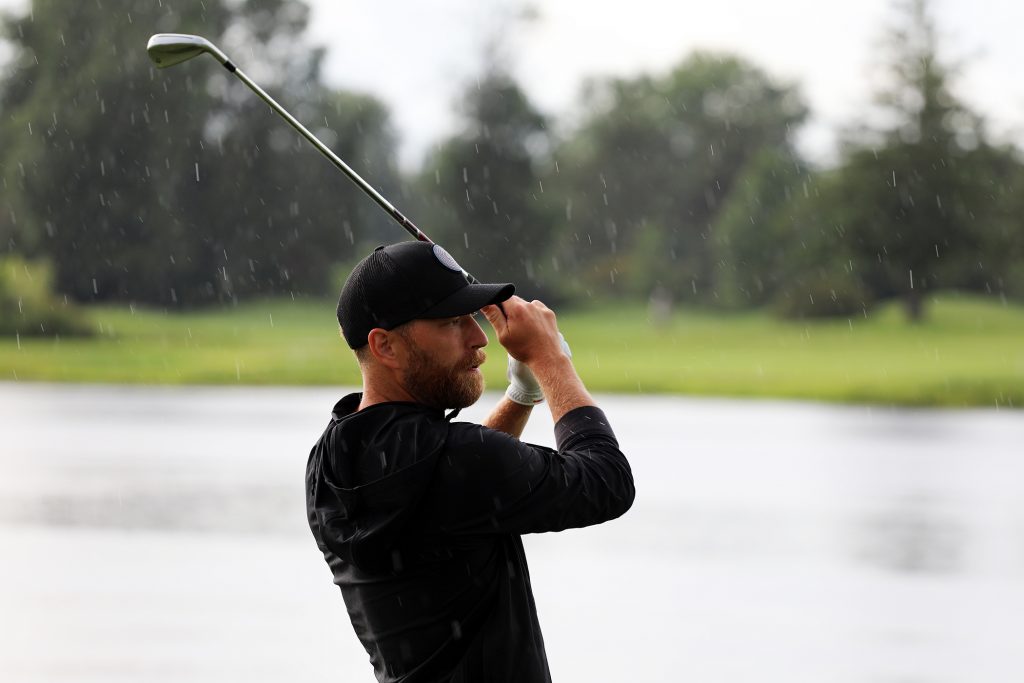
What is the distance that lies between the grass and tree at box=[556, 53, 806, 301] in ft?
32.5

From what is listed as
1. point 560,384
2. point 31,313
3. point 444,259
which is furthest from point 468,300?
point 31,313

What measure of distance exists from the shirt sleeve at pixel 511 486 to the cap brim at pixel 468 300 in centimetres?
21

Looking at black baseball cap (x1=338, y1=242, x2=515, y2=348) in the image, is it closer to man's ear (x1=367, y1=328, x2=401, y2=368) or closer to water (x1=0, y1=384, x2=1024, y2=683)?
man's ear (x1=367, y1=328, x2=401, y2=368)

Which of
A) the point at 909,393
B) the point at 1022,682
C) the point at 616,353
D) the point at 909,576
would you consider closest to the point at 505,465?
the point at 1022,682

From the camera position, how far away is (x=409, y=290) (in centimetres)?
272

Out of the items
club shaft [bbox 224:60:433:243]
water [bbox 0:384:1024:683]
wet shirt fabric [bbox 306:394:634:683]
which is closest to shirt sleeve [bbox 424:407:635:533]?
wet shirt fabric [bbox 306:394:634:683]

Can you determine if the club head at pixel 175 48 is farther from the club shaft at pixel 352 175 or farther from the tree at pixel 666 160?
Answer: the tree at pixel 666 160

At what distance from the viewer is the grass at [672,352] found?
30.3 m

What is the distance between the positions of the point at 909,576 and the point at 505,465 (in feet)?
23.5

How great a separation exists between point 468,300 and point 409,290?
0.36ft

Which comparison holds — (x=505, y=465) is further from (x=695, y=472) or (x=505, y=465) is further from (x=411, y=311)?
(x=695, y=472)

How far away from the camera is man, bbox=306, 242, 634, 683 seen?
2674 millimetres

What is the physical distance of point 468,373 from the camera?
278cm

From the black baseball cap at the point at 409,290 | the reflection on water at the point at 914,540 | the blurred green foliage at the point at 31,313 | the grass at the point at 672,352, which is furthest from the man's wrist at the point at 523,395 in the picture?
the blurred green foliage at the point at 31,313
